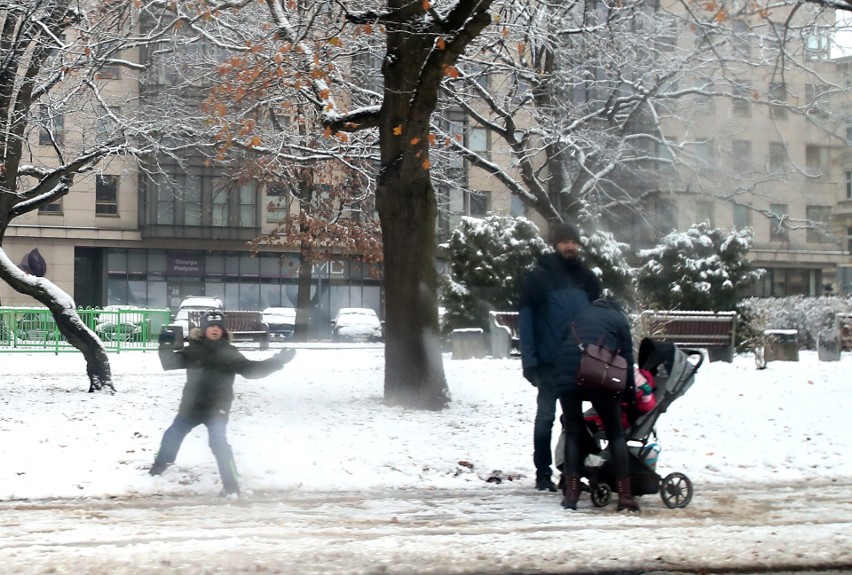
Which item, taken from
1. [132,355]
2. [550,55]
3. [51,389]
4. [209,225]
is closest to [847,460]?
[51,389]

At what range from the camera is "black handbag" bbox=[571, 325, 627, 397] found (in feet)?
22.7

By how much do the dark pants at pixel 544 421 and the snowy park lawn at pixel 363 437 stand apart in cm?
58

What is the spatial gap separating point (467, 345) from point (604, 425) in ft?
39.6

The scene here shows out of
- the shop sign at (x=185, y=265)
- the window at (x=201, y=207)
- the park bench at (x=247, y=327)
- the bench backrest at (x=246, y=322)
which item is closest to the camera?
the park bench at (x=247, y=327)

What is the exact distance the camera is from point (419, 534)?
6395 millimetres

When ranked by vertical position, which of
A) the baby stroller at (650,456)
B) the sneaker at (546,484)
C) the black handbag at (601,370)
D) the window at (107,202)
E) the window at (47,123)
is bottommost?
the sneaker at (546,484)

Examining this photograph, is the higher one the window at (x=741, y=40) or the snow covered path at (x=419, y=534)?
the window at (x=741, y=40)

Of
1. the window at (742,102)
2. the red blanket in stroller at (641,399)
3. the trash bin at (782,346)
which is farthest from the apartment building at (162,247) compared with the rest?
the red blanket in stroller at (641,399)

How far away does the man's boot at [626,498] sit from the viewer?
7148 mm

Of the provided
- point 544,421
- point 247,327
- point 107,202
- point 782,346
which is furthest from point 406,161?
point 107,202

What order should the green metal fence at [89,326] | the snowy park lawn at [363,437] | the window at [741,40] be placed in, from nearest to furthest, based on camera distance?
the snowy park lawn at [363,437] → the window at [741,40] → the green metal fence at [89,326]

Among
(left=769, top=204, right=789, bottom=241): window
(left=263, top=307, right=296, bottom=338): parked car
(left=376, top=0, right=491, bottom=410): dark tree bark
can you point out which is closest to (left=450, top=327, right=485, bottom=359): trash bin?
(left=769, top=204, right=789, bottom=241): window

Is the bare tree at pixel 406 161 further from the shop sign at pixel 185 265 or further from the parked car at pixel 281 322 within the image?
the shop sign at pixel 185 265

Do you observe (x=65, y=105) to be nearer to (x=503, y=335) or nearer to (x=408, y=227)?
(x=408, y=227)
